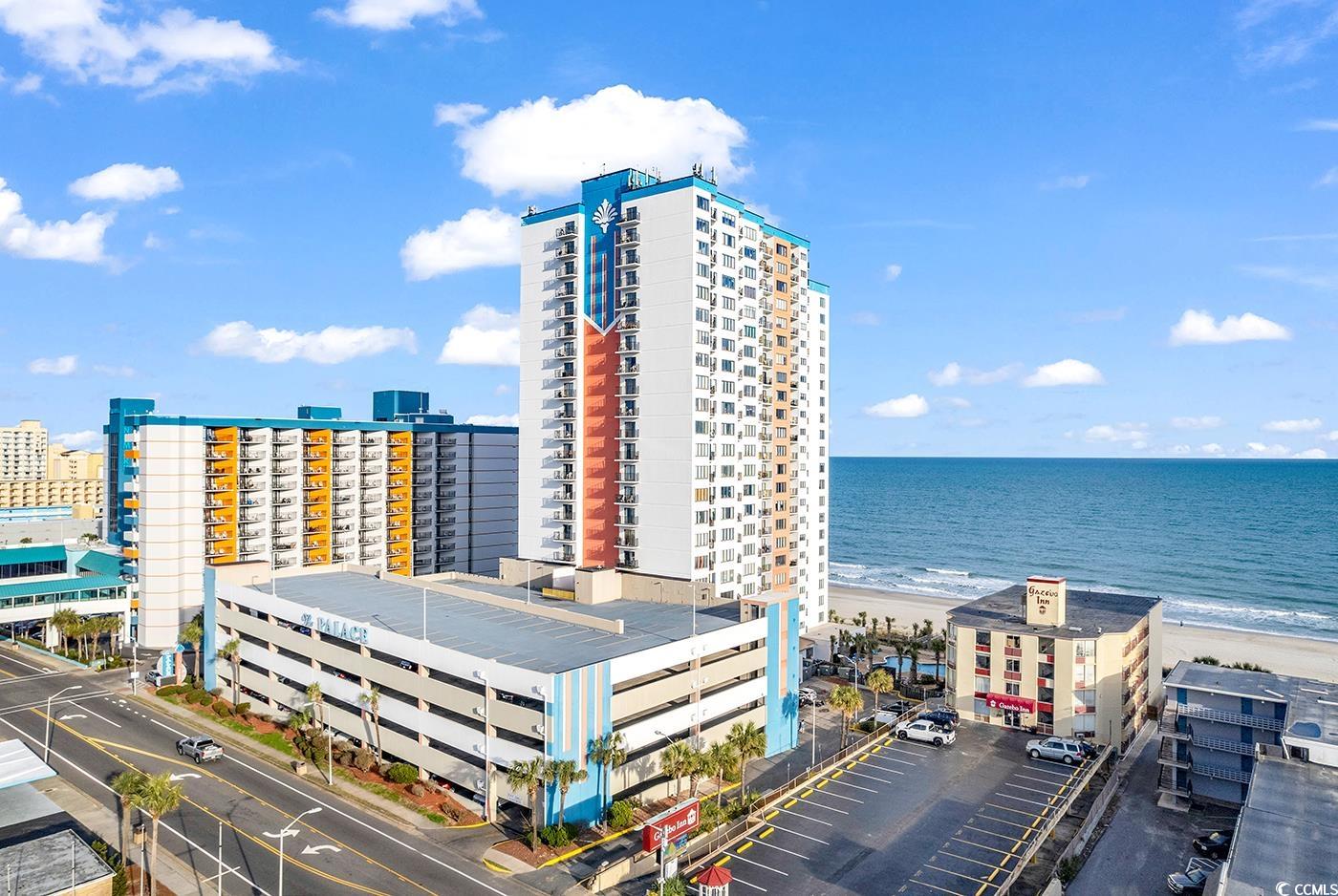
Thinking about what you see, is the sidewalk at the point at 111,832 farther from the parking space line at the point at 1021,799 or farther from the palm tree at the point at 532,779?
the parking space line at the point at 1021,799

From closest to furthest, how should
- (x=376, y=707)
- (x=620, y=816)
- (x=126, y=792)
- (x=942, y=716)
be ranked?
(x=126, y=792)
(x=620, y=816)
(x=376, y=707)
(x=942, y=716)

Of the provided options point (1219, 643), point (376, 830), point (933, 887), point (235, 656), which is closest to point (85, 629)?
point (235, 656)

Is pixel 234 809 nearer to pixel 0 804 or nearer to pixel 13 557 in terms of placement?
pixel 0 804

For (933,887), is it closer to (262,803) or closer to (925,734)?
(925,734)

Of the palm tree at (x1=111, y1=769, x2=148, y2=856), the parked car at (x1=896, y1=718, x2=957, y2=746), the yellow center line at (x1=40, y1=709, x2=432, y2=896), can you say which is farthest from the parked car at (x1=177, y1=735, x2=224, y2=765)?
the parked car at (x1=896, y1=718, x2=957, y2=746)

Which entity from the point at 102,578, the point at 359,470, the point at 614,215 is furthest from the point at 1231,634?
the point at 102,578

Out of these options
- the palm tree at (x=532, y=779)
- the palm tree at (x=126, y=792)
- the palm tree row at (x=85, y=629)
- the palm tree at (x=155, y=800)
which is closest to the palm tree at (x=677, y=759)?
the palm tree at (x=532, y=779)

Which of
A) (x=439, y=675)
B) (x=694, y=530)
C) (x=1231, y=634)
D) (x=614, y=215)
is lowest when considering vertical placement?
(x=1231, y=634)
